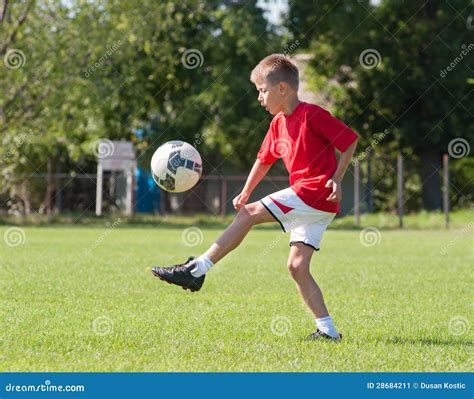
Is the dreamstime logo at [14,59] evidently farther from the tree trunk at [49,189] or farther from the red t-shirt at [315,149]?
the red t-shirt at [315,149]

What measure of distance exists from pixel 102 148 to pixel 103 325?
24.7m

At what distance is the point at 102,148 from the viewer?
3106cm

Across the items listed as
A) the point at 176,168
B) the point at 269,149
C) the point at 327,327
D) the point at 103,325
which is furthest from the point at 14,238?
the point at 327,327

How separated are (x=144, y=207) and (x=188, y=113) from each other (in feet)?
17.0

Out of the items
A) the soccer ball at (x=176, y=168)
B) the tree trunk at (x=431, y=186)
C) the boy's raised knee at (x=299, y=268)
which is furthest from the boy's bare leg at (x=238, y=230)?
the tree trunk at (x=431, y=186)

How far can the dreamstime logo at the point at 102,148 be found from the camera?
29.8 meters

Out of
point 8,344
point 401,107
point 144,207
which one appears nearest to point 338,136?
point 8,344

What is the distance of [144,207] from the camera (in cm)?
3472

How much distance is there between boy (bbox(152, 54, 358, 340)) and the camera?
596cm

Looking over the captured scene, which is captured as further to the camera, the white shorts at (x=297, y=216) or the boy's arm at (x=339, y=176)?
the white shorts at (x=297, y=216)

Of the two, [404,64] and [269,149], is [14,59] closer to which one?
[404,64]

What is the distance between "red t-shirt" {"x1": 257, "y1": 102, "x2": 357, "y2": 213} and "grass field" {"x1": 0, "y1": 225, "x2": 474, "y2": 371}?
1.05 meters

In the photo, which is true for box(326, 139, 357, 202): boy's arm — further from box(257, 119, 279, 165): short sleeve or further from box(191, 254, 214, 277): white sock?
box(191, 254, 214, 277): white sock

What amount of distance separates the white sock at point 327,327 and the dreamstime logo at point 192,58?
84.0 ft
